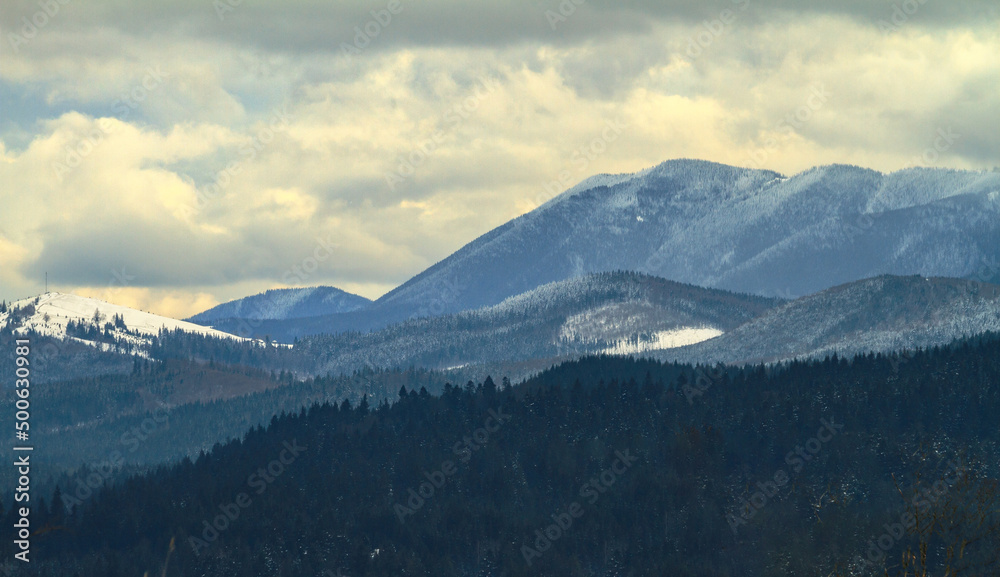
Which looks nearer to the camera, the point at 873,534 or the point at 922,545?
the point at 922,545

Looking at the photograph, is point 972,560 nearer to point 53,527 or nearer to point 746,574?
point 746,574

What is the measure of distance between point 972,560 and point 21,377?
125 metres

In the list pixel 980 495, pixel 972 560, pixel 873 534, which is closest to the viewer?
pixel 980 495

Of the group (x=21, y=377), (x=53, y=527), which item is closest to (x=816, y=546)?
(x=21, y=377)

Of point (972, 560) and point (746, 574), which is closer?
point (972, 560)

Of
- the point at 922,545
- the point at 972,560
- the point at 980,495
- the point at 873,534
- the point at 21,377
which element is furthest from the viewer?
the point at 873,534

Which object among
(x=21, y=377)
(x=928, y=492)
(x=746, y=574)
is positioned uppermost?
(x=21, y=377)

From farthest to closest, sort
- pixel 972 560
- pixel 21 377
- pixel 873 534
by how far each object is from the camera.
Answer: pixel 873 534, pixel 972 560, pixel 21 377

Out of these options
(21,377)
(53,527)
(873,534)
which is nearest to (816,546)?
(873,534)

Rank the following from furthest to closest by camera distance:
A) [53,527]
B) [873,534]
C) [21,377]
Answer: [873,534]
[21,377]
[53,527]

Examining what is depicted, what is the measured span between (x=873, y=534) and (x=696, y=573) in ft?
88.7

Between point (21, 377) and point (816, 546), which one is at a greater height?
point (21, 377)

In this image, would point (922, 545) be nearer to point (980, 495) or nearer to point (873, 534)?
point (980, 495)

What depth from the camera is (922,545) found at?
5044 cm
